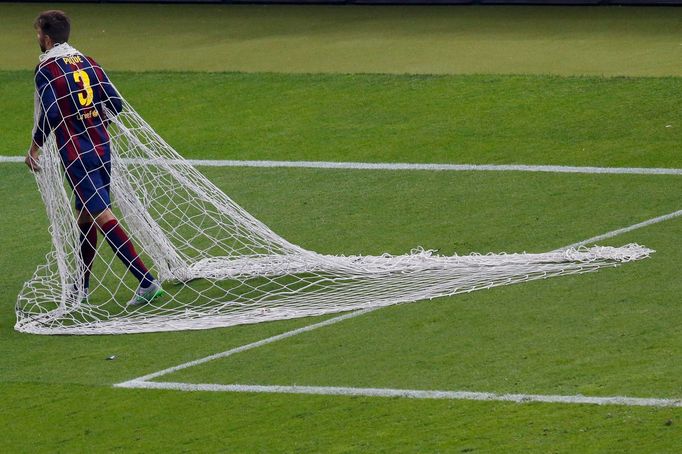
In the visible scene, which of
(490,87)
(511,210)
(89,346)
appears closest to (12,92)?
(490,87)

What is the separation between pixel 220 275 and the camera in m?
10.1

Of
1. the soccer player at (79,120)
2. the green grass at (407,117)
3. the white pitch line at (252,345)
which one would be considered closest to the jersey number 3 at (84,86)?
the soccer player at (79,120)

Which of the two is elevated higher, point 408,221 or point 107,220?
point 107,220

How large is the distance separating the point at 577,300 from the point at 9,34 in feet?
47.9

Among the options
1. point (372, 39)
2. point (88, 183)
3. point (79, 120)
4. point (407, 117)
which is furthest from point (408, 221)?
point (372, 39)

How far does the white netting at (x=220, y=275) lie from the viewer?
9.32m

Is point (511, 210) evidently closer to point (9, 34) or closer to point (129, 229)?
point (129, 229)

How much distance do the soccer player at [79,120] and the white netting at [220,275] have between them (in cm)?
9

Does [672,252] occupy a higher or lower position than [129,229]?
lower

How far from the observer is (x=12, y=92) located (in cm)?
1775

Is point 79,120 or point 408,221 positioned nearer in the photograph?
point 79,120

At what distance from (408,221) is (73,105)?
2.98 m

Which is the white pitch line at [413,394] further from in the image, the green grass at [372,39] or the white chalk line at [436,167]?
the green grass at [372,39]

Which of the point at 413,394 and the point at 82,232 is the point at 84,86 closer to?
the point at 82,232
